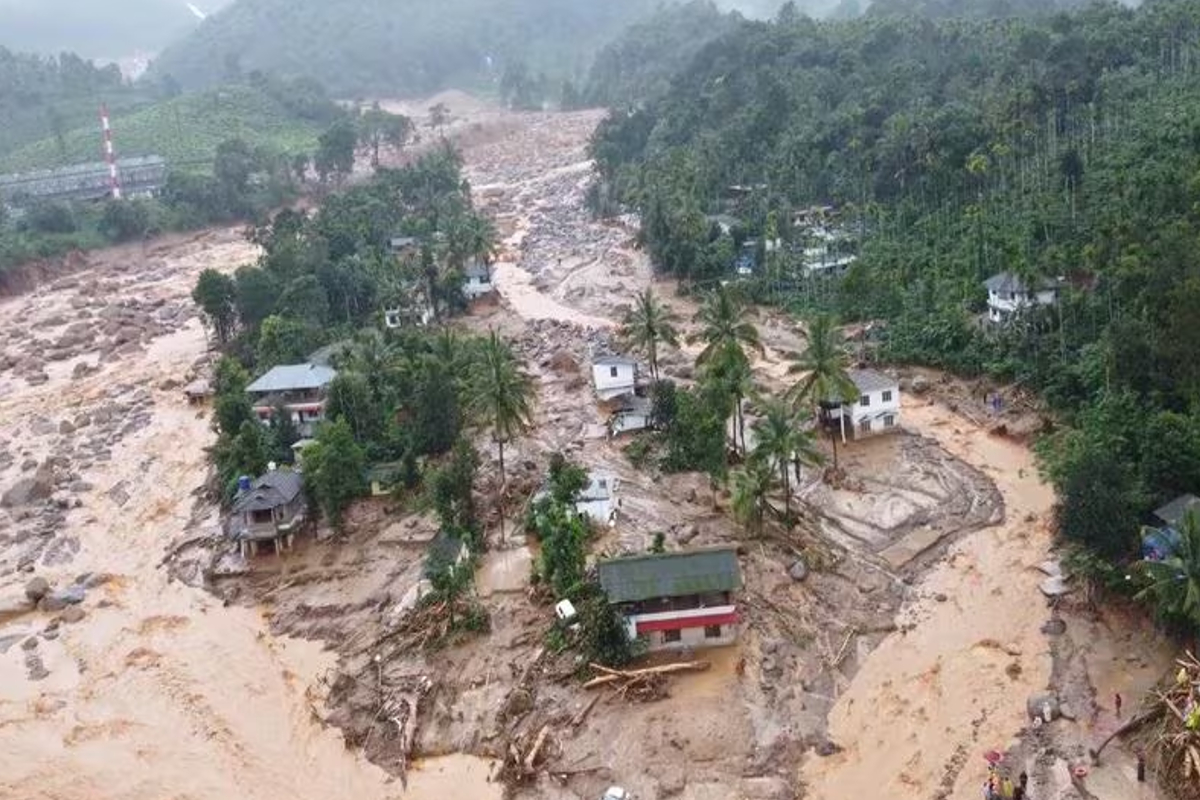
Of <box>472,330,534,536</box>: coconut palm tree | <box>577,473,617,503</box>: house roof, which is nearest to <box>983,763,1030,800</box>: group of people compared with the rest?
<box>577,473,617,503</box>: house roof

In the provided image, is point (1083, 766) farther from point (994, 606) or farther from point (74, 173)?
point (74, 173)

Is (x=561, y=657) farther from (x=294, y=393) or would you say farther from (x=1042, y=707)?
(x=294, y=393)

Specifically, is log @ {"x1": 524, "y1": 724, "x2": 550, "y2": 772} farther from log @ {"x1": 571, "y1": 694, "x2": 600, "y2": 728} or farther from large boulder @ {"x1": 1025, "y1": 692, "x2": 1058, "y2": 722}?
large boulder @ {"x1": 1025, "y1": 692, "x2": 1058, "y2": 722}

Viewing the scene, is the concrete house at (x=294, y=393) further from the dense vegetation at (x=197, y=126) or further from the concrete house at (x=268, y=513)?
the dense vegetation at (x=197, y=126)

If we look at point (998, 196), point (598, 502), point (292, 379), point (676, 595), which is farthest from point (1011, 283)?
point (292, 379)

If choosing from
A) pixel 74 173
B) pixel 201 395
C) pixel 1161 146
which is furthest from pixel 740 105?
pixel 74 173
